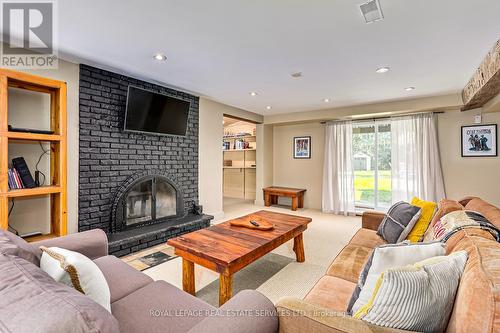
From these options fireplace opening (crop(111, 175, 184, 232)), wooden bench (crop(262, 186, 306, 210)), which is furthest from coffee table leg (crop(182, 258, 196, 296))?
wooden bench (crop(262, 186, 306, 210))

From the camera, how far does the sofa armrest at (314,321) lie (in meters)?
0.85

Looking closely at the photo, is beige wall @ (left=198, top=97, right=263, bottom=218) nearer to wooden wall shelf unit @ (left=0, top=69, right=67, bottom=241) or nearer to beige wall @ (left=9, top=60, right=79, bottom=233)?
beige wall @ (left=9, top=60, right=79, bottom=233)

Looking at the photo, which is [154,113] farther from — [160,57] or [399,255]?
[399,255]

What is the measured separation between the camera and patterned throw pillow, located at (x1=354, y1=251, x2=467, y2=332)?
34.1 inches

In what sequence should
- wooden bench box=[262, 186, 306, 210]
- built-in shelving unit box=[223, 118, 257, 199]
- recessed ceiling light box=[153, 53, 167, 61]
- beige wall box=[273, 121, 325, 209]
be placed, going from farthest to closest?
built-in shelving unit box=[223, 118, 257, 199], beige wall box=[273, 121, 325, 209], wooden bench box=[262, 186, 306, 210], recessed ceiling light box=[153, 53, 167, 61]

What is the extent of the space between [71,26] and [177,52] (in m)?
0.92

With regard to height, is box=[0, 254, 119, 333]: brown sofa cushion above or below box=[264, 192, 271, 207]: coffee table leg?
above

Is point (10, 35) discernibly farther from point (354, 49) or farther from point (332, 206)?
point (332, 206)

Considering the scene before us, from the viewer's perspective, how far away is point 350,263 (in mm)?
1820

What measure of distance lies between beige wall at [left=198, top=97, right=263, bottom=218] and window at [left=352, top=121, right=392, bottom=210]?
2984mm

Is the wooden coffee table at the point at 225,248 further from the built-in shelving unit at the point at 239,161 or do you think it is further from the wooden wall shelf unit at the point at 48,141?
the built-in shelving unit at the point at 239,161

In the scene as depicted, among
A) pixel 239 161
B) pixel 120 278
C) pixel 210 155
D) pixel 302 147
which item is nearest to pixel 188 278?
pixel 120 278

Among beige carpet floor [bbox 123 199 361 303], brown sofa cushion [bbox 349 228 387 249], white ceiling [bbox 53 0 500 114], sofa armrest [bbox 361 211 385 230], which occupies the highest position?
white ceiling [bbox 53 0 500 114]
